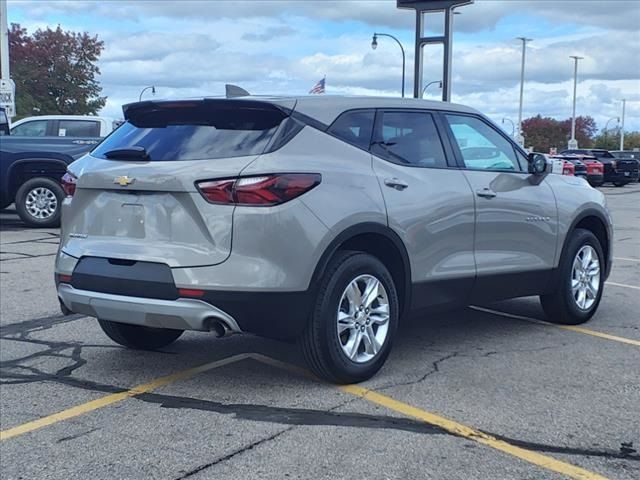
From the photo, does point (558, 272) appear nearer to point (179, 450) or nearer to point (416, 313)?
point (416, 313)

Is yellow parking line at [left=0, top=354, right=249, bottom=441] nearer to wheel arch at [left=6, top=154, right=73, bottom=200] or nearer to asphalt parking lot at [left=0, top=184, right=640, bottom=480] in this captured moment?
asphalt parking lot at [left=0, top=184, right=640, bottom=480]

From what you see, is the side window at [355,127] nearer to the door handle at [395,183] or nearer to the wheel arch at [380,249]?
the door handle at [395,183]

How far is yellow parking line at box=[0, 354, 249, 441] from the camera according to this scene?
433cm

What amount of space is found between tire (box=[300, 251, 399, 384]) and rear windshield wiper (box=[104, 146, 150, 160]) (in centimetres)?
132

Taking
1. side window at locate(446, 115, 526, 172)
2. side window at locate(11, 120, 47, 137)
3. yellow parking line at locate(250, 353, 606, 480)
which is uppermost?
side window at locate(11, 120, 47, 137)

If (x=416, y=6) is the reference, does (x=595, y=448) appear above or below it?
below

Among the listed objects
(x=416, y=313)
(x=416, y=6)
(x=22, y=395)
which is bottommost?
(x=22, y=395)

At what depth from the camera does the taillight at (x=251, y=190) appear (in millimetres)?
4480

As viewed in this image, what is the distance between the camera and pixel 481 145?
6.09m

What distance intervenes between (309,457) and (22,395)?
2.05 metres

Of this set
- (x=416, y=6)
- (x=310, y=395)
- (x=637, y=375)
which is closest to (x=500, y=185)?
(x=637, y=375)

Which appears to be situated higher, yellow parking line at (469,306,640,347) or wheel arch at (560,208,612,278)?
wheel arch at (560,208,612,278)

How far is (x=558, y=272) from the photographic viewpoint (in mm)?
6527

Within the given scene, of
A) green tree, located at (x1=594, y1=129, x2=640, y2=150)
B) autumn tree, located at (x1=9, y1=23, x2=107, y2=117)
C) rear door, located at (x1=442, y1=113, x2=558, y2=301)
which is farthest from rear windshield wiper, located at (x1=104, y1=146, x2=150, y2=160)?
green tree, located at (x1=594, y1=129, x2=640, y2=150)
